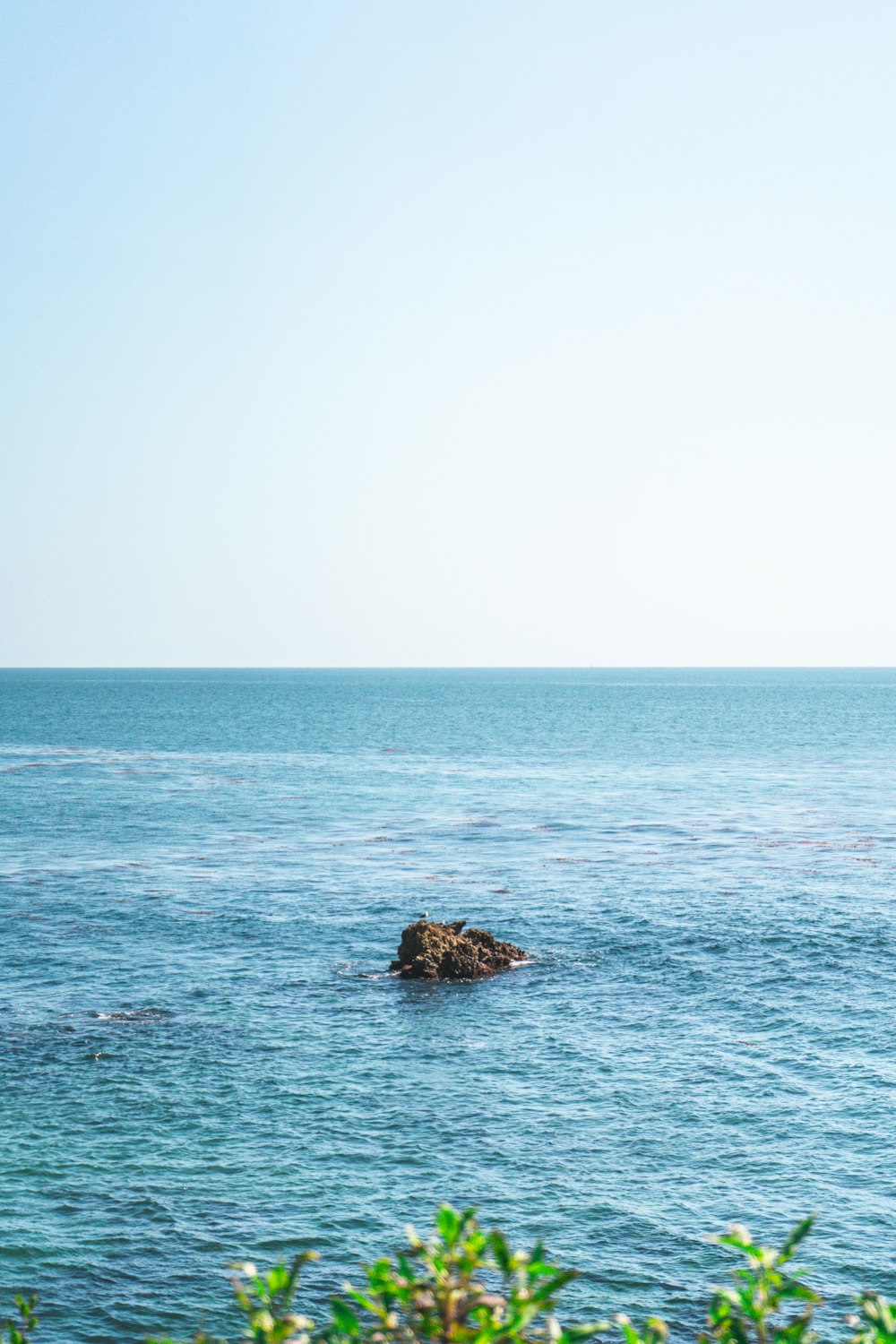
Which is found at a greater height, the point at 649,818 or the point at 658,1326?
the point at 658,1326

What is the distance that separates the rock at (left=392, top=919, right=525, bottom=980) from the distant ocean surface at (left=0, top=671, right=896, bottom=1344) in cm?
110

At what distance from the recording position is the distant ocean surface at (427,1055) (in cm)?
2308

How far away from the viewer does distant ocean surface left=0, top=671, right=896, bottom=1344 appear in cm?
2308

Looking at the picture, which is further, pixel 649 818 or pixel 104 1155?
pixel 649 818

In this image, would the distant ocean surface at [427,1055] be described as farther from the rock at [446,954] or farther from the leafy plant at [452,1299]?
the leafy plant at [452,1299]

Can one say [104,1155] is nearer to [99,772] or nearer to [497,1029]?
[497,1029]

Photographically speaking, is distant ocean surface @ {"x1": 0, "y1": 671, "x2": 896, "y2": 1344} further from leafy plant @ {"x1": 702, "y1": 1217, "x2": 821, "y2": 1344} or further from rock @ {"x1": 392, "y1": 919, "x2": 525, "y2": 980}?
leafy plant @ {"x1": 702, "y1": 1217, "x2": 821, "y2": 1344}

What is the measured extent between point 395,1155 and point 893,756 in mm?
116386

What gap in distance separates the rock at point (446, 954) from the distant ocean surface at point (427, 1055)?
1096 mm

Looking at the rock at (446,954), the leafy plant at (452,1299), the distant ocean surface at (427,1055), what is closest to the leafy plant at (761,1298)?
the leafy plant at (452,1299)

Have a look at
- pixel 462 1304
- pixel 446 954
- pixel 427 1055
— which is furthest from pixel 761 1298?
pixel 446 954

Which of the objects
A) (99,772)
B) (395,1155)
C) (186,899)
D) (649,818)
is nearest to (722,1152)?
(395,1155)

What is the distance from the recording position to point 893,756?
430 feet

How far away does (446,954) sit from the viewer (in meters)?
41.7
